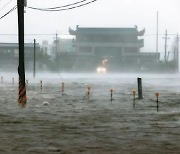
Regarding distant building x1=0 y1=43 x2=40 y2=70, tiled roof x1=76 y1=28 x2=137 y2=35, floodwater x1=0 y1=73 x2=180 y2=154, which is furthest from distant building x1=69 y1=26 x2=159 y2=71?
floodwater x1=0 y1=73 x2=180 y2=154

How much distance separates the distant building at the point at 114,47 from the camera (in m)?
89.9

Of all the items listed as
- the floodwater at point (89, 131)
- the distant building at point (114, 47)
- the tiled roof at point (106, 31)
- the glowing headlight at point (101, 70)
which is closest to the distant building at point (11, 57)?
the distant building at point (114, 47)

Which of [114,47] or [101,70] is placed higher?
[114,47]

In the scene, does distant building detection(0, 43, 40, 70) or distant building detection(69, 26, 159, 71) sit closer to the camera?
distant building detection(0, 43, 40, 70)

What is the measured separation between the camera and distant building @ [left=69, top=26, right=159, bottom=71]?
89938 mm

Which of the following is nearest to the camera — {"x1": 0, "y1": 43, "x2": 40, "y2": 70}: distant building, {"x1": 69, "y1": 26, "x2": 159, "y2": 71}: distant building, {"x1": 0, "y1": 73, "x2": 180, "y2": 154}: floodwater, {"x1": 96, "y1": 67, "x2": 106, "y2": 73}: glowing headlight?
{"x1": 0, "y1": 73, "x2": 180, "y2": 154}: floodwater

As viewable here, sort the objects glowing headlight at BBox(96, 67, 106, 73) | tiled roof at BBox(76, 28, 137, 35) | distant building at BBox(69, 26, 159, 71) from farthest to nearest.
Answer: tiled roof at BBox(76, 28, 137, 35), distant building at BBox(69, 26, 159, 71), glowing headlight at BBox(96, 67, 106, 73)

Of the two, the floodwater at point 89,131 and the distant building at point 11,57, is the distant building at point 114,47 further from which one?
the floodwater at point 89,131

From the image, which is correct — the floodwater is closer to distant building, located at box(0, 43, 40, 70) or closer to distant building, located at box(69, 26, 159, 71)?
distant building, located at box(0, 43, 40, 70)

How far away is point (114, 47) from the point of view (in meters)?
90.6

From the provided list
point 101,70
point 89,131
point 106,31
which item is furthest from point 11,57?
point 89,131

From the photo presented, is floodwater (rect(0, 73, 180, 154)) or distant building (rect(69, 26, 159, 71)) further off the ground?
distant building (rect(69, 26, 159, 71))

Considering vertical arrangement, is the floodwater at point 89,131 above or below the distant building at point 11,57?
below

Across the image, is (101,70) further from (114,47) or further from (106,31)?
(106,31)
